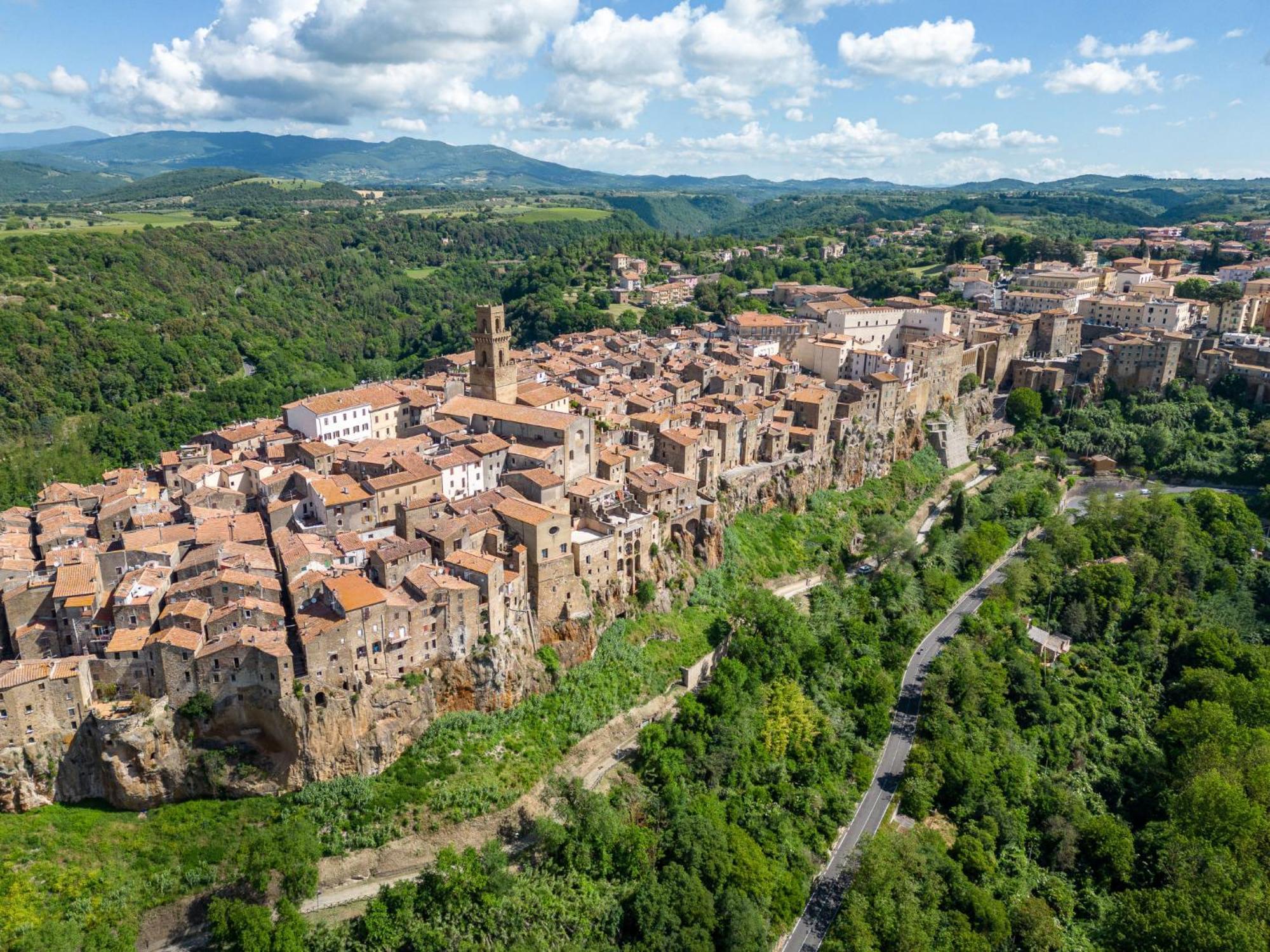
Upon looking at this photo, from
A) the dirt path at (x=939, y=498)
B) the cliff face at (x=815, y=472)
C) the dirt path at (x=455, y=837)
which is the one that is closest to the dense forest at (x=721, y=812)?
the dirt path at (x=455, y=837)

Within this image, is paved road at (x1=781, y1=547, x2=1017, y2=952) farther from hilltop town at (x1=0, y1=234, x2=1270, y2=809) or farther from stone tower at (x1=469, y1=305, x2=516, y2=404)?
stone tower at (x1=469, y1=305, x2=516, y2=404)

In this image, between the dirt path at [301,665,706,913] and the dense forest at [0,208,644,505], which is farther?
the dense forest at [0,208,644,505]

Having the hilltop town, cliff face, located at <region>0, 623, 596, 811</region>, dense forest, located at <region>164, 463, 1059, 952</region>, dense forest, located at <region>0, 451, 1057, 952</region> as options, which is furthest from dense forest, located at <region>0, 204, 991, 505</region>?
dense forest, located at <region>164, 463, 1059, 952</region>

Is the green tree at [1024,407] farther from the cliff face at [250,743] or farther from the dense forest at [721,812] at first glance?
the cliff face at [250,743]

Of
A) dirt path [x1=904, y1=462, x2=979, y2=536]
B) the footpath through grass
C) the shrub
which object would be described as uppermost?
the shrub

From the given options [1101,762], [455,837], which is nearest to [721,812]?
[455,837]

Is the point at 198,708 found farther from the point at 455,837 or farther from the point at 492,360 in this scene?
the point at 492,360
